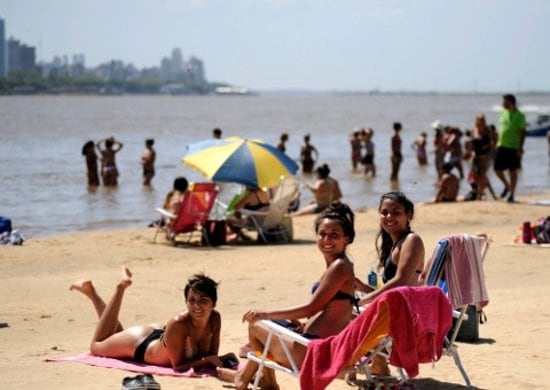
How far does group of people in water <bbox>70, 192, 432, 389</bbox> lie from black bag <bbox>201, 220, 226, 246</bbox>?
6.18m

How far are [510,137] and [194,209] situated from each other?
5.84 m

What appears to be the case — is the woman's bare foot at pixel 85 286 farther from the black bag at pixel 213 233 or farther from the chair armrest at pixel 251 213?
the chair armrest at pixel 251 213

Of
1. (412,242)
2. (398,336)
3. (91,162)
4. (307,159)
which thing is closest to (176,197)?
(412,242)

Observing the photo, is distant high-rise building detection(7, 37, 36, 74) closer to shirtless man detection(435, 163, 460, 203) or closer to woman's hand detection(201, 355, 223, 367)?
shirtless man detection(435, 163, 460, 203)

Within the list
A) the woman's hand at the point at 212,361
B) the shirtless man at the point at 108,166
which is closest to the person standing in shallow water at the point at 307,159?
the shirtless man at the point at 108,166

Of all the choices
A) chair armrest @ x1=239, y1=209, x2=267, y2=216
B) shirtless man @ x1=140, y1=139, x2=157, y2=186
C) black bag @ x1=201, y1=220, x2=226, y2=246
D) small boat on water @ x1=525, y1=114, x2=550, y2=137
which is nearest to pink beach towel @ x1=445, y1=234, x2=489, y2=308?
black bag @ x1=201, y1=220, x2=226, y2=246

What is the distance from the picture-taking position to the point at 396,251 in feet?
21.0

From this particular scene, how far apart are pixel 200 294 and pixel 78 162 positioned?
29059 millimetres

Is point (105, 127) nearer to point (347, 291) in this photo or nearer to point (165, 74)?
point (165, 74)

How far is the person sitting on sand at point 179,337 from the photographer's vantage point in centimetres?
656

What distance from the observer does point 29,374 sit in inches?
259

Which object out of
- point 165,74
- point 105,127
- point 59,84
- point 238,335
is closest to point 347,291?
point 238,335

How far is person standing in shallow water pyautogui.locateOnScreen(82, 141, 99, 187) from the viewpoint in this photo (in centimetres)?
2452

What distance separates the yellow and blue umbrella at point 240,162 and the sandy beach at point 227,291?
86 centimetres
